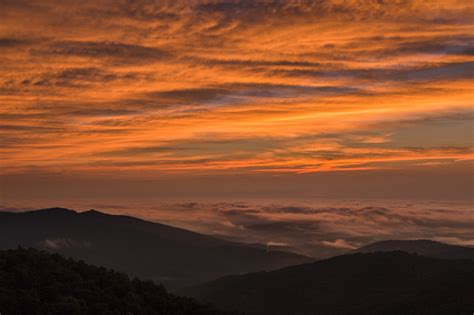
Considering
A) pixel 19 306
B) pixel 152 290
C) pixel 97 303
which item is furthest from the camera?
pixel 152 290

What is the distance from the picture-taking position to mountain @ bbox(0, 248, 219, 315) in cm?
11125

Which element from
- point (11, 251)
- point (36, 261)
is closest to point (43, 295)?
point (36, 261)

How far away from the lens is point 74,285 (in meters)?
130

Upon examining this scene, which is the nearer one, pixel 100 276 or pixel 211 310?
A: pixel 100 276

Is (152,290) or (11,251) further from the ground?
(11,251)

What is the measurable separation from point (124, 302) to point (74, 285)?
39.0ft

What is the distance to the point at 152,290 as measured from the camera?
150000mm

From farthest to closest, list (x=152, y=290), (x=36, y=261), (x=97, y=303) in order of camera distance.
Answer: (x=152, y=290) < (x=36, y=261) < (x=97, y=303)

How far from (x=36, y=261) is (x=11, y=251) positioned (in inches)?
411

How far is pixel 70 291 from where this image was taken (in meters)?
124

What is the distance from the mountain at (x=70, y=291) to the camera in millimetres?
111250

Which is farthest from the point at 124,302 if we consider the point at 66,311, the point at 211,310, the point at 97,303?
the point at 211,310

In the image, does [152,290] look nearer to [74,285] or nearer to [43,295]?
[74,285]

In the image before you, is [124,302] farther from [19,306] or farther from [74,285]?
[19,306]
